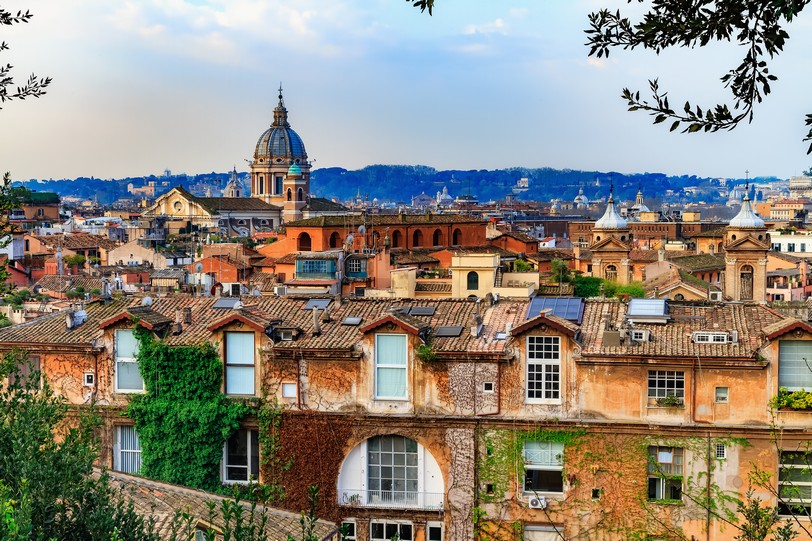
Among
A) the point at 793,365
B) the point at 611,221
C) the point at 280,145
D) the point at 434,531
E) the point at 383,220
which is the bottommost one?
the point at 434,531

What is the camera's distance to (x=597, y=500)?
17062 mm

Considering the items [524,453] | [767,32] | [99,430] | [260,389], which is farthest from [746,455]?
[767,32]

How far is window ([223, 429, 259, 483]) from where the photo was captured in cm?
1816

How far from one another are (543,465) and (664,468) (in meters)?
1.56

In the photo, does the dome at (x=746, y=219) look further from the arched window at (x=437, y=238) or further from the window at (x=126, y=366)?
the window at (x=126, y=366)

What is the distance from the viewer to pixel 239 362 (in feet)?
59.9

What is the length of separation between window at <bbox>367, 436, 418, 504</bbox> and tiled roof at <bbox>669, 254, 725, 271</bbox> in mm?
44292

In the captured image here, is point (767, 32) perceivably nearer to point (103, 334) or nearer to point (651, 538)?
point (651, 538)

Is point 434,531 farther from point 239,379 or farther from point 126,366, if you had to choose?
point 126,366

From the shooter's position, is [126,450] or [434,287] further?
[434,287]

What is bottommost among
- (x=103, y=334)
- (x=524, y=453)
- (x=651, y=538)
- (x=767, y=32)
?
(x=651, y=538)

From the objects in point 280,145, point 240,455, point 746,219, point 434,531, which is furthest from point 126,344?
point 280,145

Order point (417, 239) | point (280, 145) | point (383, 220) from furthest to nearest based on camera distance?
point (280, 145) < point (417, 239) < point (383, 220)

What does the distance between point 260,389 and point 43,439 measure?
6943 millimetres
